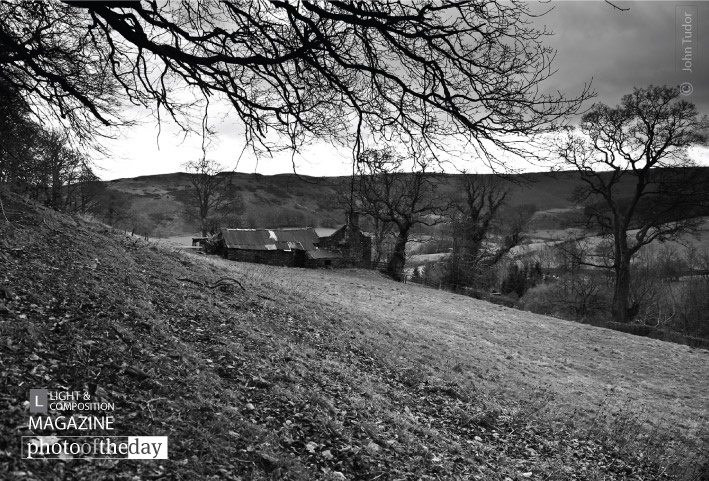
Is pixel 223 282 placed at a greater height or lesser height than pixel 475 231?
lesser

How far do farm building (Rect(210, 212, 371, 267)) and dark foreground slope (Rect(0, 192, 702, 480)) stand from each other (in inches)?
1042

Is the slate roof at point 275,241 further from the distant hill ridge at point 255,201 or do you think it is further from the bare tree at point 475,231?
the distant hill ridge at point 255,201

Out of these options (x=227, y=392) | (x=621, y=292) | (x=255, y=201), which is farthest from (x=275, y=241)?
(x=255, y=201)

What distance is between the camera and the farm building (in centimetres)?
3500

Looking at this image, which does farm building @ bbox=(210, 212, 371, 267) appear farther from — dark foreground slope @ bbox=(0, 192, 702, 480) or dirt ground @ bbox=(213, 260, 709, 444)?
dark foreground slope @ bbox=(0, 192, 702, 480)

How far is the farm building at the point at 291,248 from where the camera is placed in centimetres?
3500

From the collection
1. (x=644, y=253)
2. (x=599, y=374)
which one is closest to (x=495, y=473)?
(x=599, y=374)

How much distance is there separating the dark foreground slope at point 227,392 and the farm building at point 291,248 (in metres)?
26.5

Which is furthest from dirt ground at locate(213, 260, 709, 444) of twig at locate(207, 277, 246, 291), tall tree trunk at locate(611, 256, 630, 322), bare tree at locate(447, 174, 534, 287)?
bare tree at locate(447, 174, 534, 287)

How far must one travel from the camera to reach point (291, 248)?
117ft

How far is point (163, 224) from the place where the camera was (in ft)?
225

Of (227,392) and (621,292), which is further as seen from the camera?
(621,292)

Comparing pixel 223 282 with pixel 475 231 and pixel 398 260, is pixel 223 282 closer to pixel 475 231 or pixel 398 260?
pixel 398 260

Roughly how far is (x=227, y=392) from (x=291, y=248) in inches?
1236
